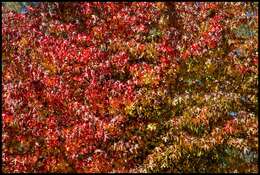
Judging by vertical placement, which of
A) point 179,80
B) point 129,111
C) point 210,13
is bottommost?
point 129,111

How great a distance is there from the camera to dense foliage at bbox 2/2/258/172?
15016mm

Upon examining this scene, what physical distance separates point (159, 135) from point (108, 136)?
5.69ft

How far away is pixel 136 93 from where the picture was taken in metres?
16.2

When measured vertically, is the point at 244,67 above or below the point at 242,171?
above

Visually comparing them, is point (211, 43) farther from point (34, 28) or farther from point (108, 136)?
point (34, 28)

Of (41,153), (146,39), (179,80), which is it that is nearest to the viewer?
(41,153)

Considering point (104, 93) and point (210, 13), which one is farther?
point (210, 13)

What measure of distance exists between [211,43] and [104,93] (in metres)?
4.14

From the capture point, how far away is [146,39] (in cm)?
1906

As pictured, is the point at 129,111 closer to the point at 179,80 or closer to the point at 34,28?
the point at 179,80

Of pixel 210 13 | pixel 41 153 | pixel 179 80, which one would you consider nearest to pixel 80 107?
pixel 41 153

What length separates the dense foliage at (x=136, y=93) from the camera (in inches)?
591

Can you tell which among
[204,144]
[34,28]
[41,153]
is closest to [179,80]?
[204,144]

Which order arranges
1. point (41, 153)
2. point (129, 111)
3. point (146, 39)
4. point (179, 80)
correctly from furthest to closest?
point (146, 39) < point (179, 80) < point (129, 111) < point (41, 153)
